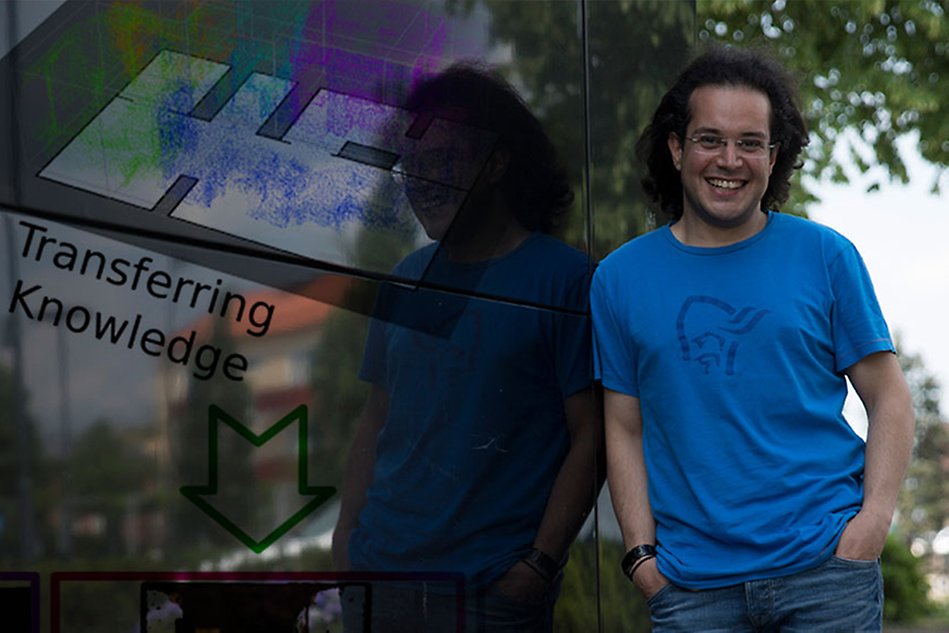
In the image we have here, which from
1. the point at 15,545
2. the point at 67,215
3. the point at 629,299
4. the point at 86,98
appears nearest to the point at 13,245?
the point at 67,215

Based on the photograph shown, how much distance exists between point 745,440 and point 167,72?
47.4 inches

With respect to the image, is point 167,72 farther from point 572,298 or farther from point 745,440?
point 745,440

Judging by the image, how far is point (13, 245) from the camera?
2.21 metres

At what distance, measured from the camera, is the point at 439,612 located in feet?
8.70

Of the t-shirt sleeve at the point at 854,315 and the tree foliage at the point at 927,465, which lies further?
the tree foliage at the point at 927,465

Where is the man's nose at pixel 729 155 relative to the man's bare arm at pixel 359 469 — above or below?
above

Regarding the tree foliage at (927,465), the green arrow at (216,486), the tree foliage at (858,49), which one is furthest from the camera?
the tree foliage at (927,465)

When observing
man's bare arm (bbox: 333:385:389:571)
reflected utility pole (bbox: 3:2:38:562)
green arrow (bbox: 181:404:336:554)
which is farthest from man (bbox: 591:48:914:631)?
reflected utility pole (bbox: 3:2:38:562)

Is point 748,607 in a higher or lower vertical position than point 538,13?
lower

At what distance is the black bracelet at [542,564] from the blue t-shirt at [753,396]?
0.25m

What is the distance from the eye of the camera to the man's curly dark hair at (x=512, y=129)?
2742 millimetres

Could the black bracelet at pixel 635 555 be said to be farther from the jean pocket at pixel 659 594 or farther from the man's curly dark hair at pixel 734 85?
the man's curly dark hair at pixel 734 85

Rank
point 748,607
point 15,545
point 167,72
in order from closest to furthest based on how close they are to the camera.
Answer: point 15,545 → point 167,72 → point 748,607

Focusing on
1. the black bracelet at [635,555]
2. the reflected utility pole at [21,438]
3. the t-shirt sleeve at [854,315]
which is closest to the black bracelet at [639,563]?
→ the black bracelet at [635,555]
